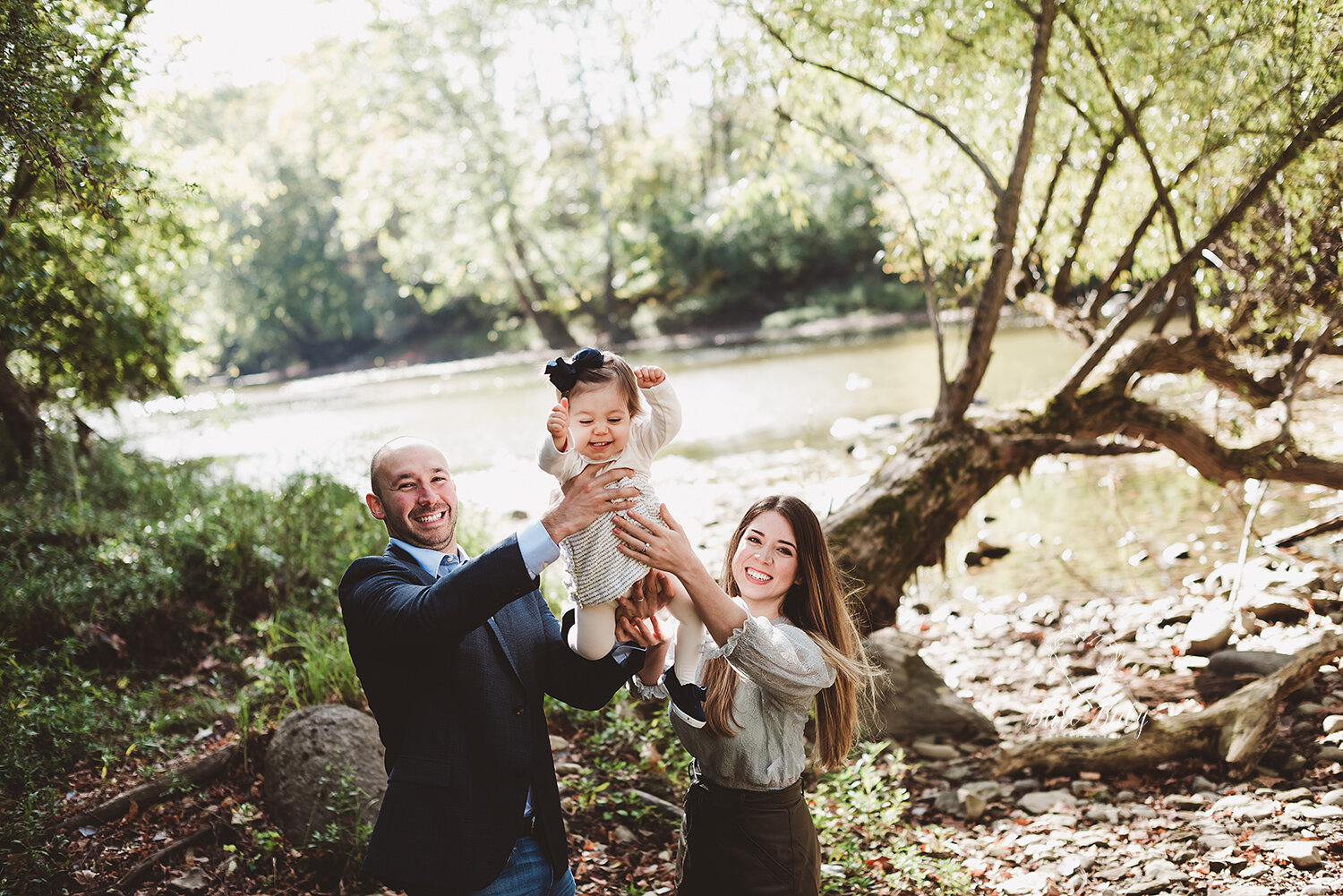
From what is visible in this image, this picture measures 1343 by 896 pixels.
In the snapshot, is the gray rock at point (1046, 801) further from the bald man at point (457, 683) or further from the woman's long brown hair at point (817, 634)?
the bald man at point (457, 683)

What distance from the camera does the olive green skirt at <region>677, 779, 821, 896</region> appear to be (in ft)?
9.04

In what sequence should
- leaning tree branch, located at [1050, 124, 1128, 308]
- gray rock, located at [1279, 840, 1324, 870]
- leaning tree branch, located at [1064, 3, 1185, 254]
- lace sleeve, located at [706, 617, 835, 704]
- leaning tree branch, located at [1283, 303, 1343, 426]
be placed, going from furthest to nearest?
leaning tree branch, located at [1050, 124, 1128, 308] < leaning tree branch, located at [1064, 3, 1185, 254] < leaning tree branch, located at [1283, 303, 1343, 426] < gray rock, located at [1279, 840, 1324, 870] < lace sleeve, located at [706, 617, 835, 704]

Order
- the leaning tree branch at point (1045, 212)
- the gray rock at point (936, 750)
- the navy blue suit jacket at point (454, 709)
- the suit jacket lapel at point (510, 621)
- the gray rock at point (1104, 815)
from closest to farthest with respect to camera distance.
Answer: the navy blue suit jacket at point (454, 709)
the suit jacket lapel at point (510, 621)
the gray rock at point (1104, 815)
the gray rock at point (936, 750)
the leaning tree branch at point (1045, 212)

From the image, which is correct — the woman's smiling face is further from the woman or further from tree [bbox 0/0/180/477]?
tree [bbox 0/0/180/477]

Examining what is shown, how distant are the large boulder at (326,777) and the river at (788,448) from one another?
1.54 m

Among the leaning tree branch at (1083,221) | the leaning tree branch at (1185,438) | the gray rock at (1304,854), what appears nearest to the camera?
the gray rock at (1304,854)

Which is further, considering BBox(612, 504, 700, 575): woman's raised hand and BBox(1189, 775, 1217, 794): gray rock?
BBox(1189, 775, 1217, 794): gray rock

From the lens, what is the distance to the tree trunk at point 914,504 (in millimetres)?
5879

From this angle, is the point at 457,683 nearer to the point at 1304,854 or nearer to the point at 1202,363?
the point at 1304,854

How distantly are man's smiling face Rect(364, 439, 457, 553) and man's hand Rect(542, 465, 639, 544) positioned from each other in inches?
13.1

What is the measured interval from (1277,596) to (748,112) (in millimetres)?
5599

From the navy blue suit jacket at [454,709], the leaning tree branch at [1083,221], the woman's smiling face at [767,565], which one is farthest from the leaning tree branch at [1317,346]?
the navy blue suit jacket at [454,709]

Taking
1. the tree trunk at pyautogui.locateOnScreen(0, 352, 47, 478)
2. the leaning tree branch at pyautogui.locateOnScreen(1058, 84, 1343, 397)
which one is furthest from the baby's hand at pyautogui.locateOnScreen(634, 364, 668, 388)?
the tree trunk at pyautogui.locateOnScreen(0, 352, 47, 478)

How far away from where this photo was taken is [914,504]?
612 centimetres
